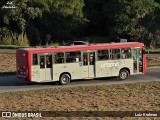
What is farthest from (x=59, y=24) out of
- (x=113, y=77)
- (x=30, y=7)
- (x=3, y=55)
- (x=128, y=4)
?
(x=113, y=77)

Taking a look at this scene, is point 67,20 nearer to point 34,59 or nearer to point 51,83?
point 51,83

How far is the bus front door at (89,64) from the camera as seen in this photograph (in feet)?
91.2

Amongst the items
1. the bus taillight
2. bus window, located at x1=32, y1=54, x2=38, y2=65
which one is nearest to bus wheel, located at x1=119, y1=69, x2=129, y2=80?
bus window, located at x1=32, y1=54, x2=38, y2=65

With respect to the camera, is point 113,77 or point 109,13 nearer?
point 113,77

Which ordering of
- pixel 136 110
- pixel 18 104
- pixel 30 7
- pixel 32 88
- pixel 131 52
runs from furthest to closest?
1. pixel 30 7
2. pixel 131 52
3. pixel 32 88
4. pixel 18 104
5. pixel 136 110

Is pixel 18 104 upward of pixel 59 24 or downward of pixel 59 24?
downward

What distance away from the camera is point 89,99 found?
2252 centimetres

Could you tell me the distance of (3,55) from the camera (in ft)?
132

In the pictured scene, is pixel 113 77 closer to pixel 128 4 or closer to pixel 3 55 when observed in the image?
pixel 3 55

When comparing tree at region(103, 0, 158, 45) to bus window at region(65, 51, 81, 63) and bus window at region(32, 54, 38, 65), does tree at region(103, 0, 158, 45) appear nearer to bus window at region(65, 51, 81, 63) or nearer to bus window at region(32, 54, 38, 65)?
bus window at region(65, 51, 81, 63)

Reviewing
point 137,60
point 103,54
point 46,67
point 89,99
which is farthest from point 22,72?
point 137,60

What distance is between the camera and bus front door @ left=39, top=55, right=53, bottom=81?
2647 centimetres

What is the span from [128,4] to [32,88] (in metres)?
32.3

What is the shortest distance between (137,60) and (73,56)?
177 inches
